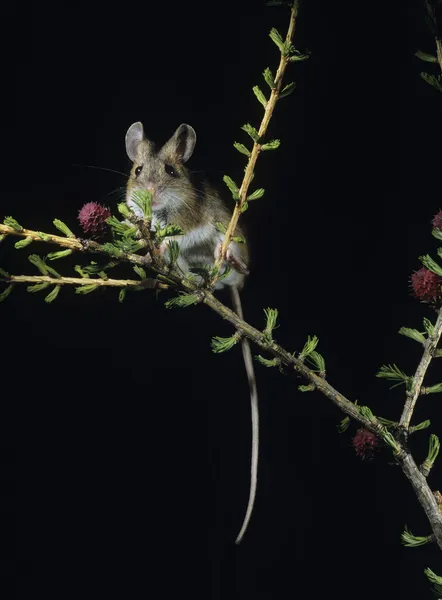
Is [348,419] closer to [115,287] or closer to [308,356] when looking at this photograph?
[308,356]

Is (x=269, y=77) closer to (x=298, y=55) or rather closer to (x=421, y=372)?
(x=298, y=55)

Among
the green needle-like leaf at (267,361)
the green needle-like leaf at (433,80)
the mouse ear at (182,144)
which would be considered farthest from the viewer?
the mouse ear at (182,144)

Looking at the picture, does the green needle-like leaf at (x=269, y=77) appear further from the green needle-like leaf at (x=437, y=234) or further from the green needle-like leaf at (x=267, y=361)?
the green needle-like leaf at (x=267, y=361)

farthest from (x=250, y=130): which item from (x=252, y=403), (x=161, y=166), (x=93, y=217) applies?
(x=252, y=403)

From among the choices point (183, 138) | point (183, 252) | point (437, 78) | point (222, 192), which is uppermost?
Answer: point (437, 78)

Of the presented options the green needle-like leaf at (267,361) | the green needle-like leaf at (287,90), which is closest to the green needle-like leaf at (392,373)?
the green needle-like leaf at (267,361)

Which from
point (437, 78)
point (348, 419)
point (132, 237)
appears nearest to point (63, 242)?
point (132, 237)

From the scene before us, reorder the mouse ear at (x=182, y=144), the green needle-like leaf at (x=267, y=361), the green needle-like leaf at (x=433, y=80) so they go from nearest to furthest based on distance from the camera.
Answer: the green needle-like leaf at (x=433, y=80) < the green needle-like leaf at (x=267, y=361) < the mouse ear at (x=182, y=144)
